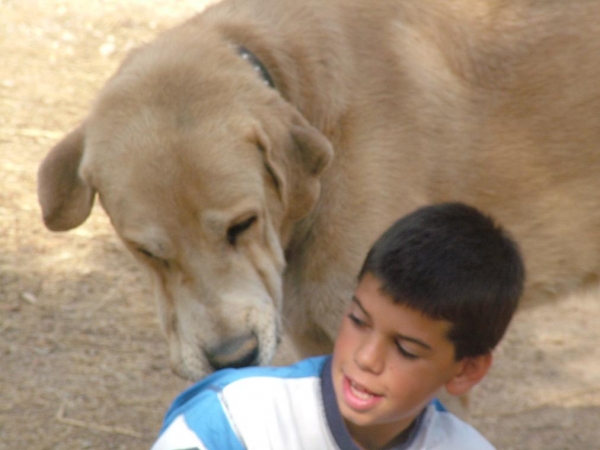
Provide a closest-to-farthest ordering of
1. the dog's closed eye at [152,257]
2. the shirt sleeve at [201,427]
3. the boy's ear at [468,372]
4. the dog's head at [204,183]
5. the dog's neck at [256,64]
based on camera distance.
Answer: the shirt sleeve at [201,427]
the boy's ear at [468,372]
the dog's head at [204,183]
the dog's closed eye at [152,257]
the dog's neck at [256,64]

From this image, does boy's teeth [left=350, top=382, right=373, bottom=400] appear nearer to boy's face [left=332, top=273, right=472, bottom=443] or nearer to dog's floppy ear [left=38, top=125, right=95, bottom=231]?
boy's face [left=332, top=273, right=472, bottom=443]

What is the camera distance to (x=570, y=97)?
356 centimetres

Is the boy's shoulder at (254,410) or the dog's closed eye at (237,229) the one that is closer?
the boy's shoulder at (254,410)

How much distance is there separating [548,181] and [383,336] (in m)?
1.60

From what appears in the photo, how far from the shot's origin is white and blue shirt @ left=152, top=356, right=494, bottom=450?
222 centimetres

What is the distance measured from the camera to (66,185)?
3.27m

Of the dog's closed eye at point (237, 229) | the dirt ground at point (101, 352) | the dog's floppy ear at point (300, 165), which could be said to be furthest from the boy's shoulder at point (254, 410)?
the dirt ground at point (101, 352)

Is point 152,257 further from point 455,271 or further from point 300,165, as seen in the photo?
point 455,271

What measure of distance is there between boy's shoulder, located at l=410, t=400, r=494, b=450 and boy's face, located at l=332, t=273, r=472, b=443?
0.48 ft

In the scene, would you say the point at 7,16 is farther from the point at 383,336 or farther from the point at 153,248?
the point at 383,336

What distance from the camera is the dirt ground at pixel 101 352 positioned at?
165 inches

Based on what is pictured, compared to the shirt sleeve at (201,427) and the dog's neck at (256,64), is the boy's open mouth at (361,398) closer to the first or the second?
the shirt sleeve at (201,427)

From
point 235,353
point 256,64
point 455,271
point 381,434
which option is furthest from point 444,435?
point 256,64

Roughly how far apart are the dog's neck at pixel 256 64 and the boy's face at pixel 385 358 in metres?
1.10
